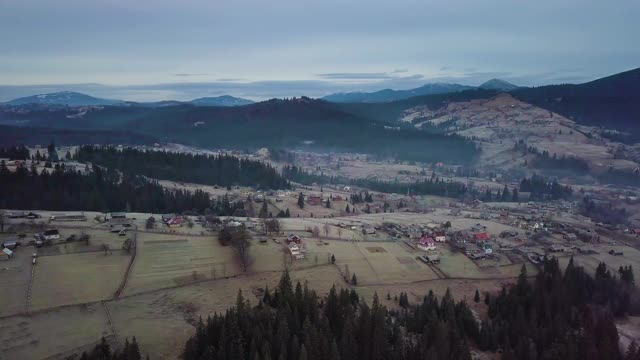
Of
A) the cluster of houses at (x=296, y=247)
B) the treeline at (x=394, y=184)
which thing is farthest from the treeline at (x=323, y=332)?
the treeline at (x=394, y=184)

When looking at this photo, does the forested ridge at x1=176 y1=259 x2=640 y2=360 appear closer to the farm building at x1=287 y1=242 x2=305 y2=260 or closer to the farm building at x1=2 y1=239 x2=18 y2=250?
the farm building at x1=287 y1=242 x2=305 y2=260

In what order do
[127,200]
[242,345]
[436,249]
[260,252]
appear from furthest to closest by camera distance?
1. [127,200]
2. [436,249]
3. [260,252]
4. [242,345]

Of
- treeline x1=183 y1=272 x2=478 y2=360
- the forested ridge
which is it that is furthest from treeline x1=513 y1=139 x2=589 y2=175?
treeline x1=183 y1=272 x2=478 y2=360

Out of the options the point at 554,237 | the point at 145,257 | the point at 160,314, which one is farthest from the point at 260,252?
the point at 554,237

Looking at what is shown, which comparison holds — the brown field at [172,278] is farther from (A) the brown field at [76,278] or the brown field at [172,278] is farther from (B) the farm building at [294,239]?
(B) the farm building at [294,239]

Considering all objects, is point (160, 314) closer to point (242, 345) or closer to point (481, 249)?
point (242, 345)

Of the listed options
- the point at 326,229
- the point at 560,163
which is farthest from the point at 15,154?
the point at 560,163

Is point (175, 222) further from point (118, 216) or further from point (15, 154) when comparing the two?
point (15, 154)
